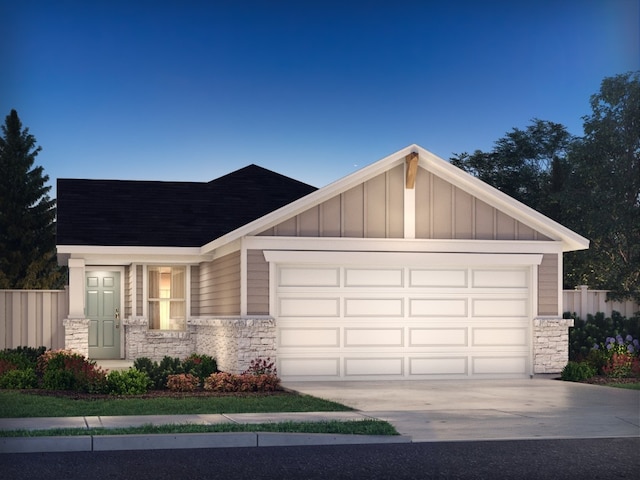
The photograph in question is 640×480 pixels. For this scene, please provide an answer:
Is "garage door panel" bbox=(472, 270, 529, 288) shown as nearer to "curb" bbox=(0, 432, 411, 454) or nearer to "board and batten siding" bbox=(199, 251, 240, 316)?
"board and batten siding" bbox=(199, 251, 240, 316)

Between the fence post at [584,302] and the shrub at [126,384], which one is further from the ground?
the fence post at [584,302]

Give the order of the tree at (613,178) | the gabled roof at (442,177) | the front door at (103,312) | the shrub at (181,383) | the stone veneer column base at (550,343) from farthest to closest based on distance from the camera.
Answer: the tree at (613,178)
the front door at (103,312)
the stone veneer column base at (550,343)
the gabled roof at (442,177)
the shrub at (181,383)

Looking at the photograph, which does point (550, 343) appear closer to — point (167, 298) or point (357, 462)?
point (167, 298)

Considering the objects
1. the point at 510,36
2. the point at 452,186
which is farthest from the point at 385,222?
the point at 510,36

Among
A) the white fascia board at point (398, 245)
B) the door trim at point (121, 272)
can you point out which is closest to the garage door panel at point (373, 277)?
the white fascia board at point (398, 245)

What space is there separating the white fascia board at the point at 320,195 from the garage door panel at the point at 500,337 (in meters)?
3.98

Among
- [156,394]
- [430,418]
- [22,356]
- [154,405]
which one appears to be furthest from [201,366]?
[430,418]

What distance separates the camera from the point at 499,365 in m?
21.2

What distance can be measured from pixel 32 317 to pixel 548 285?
12.4 meters

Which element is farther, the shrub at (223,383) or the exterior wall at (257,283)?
the exterior wall at (257,283)

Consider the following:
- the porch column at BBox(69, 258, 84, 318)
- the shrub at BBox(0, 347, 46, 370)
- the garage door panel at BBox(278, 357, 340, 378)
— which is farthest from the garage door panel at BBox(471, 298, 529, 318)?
the porch column at BBox(69, 258, 84, 318)

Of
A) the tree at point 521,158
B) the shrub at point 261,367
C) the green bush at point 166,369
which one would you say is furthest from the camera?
the tree at point 521,158

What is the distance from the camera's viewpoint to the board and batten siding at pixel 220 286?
68.8 ft

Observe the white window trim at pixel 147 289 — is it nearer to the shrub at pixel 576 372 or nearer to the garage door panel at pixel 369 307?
the garage door panel at pixel 369 307
